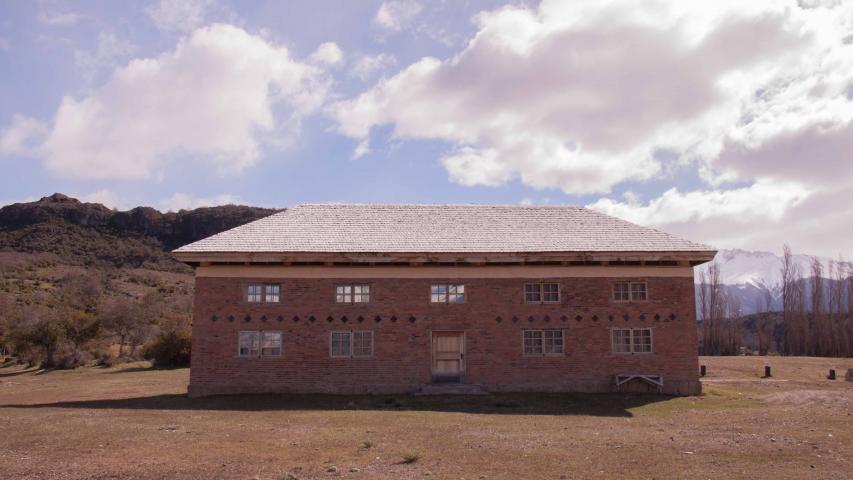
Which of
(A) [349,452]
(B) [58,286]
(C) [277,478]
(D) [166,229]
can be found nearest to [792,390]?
(A) [349,452]

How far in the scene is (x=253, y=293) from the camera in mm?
22062

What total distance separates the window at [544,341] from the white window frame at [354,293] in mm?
5441

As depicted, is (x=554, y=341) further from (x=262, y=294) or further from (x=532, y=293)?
(x=262, y=294)

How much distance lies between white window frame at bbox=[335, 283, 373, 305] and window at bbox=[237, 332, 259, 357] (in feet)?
9.91

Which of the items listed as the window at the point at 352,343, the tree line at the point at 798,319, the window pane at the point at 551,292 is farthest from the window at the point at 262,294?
the tree line at the point at 798,319

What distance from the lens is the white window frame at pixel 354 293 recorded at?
2212 cm

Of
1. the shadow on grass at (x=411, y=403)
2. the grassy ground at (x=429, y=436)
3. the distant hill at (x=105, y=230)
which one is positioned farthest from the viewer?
the distant hill at (x=105, y=230)

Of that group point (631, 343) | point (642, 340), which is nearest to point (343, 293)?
point (631, 343)

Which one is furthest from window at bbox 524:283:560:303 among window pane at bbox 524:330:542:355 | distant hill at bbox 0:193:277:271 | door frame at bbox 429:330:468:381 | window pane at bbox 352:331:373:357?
distant hill at bbox 0:193:277:271

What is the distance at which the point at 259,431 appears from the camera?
48.1 ft

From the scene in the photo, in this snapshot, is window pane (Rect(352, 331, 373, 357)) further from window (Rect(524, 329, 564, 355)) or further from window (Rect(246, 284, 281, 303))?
window (Rect(524, 329, 564, 355))

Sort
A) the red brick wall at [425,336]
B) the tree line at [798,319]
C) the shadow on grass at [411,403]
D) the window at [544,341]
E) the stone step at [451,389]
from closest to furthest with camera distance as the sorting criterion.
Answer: the shadow on grass at [411,403], the stone step at [451,389], the red brick wall at [425,336], the window at [544,341], the tree line at [798,319]

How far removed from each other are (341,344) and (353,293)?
1723 mm

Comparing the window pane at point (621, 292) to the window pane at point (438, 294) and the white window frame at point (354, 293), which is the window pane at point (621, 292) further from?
the white window frame at point (354, 293)
